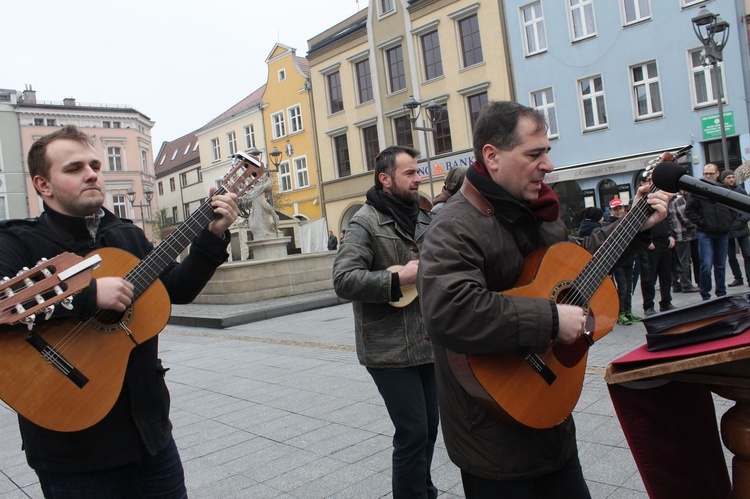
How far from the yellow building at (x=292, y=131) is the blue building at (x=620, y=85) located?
1467 centimetres

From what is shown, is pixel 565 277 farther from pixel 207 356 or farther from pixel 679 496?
pixel 207 356

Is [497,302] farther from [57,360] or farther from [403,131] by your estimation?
[403,131]

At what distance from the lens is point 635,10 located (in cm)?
2194

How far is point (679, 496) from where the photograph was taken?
201cm

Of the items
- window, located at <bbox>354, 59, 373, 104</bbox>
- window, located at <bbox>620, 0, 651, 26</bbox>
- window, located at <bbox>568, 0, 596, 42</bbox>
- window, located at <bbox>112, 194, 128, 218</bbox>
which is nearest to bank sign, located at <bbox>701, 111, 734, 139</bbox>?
window, located at <bbox>620, 0, 651, 26</bbox>

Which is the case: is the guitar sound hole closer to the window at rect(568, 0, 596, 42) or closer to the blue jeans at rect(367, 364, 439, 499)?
the blue jeans at rect(367, 364, 439, 499)

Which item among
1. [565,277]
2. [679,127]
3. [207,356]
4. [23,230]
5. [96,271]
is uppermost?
[679,127]

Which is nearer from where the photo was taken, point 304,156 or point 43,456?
point 43,456

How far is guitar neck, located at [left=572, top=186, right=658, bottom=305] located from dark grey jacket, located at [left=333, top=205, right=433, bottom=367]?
104 centimetres

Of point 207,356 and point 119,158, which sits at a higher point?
point 119,158

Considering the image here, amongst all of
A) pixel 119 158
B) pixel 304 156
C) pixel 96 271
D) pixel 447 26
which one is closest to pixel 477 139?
pixel 96 271

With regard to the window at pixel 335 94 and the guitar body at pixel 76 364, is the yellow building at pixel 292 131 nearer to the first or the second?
the window at pixel 335 94

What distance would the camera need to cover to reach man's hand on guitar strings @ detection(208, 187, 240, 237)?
258 centimetres

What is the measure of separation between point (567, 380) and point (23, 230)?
2039 millimetres
